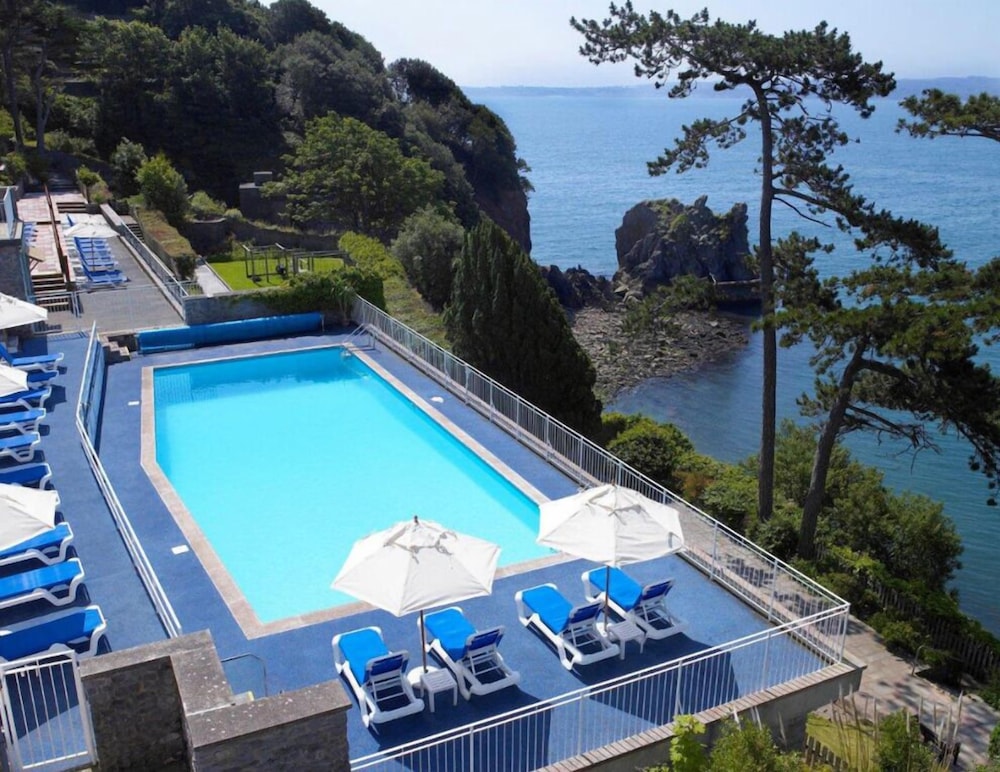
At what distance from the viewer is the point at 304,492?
52.7 ft

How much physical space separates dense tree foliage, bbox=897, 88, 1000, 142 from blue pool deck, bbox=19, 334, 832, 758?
29.4ft

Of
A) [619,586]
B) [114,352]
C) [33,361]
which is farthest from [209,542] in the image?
[114,352]

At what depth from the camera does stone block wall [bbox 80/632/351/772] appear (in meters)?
6.23

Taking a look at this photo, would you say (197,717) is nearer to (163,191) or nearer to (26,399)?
(26,399)

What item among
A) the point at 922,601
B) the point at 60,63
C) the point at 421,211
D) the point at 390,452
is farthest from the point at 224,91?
the point at 922,601

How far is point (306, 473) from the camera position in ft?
55.1

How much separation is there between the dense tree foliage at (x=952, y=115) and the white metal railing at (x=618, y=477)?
313 inches

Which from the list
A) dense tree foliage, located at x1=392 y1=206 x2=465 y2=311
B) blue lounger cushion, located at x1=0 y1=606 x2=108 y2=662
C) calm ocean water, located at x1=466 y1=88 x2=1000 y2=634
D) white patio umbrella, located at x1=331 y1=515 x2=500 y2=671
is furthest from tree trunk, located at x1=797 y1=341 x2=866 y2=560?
dense tree foliage, located at x1=392 y1=206 x2=465 y2=311

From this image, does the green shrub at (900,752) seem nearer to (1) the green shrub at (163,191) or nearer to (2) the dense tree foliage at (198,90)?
(1) the green shrub at (163,191)

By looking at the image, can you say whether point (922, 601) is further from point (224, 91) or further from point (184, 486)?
point (224, 91)

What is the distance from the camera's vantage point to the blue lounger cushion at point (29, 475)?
13.6 m

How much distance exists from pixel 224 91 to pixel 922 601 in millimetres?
53596

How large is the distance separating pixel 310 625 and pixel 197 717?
506 centimetres

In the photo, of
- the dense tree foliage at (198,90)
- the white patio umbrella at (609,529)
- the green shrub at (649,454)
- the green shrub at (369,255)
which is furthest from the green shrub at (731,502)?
the dense tree foliage at (198,90)
